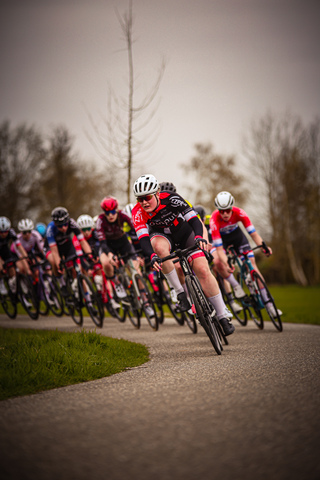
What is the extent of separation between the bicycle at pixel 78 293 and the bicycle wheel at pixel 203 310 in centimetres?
452

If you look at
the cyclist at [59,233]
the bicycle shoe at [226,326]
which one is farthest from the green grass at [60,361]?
the cyclist at [59,233]

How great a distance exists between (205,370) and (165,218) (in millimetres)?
2548

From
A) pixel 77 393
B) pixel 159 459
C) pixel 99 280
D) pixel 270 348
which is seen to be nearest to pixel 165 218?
pixel 270 348

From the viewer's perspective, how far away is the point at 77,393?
469cm

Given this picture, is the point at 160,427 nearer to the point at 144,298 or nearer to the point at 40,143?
the point at 144,298

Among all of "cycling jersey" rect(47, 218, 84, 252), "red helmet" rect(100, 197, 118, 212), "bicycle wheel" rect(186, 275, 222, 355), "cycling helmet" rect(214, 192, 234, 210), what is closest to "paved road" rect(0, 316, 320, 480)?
"bicycle wheel" rect(186, 275, 222, 355)

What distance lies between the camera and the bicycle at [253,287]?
381 inches

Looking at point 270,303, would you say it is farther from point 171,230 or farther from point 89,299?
point 89,299

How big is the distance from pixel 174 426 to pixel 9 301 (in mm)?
12225

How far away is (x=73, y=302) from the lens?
12.5 m

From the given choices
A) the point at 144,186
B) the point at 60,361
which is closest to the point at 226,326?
the point at 144,186

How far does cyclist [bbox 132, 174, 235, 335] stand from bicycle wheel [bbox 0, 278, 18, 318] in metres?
7.75

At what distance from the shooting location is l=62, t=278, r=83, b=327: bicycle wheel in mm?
12125

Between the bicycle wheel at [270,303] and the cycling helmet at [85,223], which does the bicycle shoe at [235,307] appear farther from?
the cycling helmet at [85,223]
